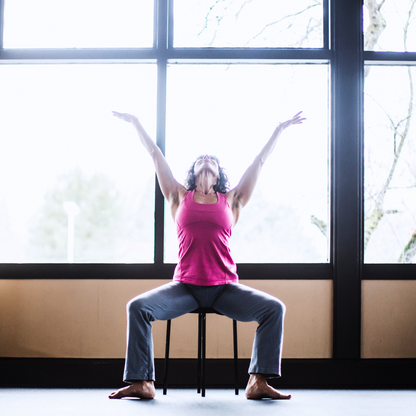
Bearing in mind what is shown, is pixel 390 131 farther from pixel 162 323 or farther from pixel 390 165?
pixel 162 323

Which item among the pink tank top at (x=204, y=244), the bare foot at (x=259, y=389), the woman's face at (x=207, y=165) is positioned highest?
the woman's face at (x=207, y=165)

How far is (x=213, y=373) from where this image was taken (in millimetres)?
2398

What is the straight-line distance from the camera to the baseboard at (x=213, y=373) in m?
2.38

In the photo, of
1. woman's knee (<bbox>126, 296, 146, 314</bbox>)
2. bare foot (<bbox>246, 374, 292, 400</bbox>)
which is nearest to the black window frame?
woman's knee (<bbox>126, 296, 146, 314</bbox>)

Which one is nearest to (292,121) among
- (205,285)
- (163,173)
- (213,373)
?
(163,173)

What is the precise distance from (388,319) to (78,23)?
2.86 m

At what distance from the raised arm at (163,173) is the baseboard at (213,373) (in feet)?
3.33

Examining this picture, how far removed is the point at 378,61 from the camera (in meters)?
2.62

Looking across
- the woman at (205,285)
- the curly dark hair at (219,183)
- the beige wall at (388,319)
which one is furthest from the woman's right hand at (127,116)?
the beige wall at (388,319)

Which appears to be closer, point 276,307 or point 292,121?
point 276,307

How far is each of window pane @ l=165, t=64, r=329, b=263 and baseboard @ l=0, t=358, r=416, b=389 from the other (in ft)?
2.41

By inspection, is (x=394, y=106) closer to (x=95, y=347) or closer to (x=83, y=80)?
(x=83, y=80)

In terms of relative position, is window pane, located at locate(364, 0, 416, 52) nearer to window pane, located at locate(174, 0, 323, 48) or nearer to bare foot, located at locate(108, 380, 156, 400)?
window pane, located at locate(174, 0, 323, 48)

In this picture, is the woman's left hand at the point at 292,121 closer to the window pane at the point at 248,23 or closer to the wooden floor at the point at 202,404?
the window pane at the point at 248,23
